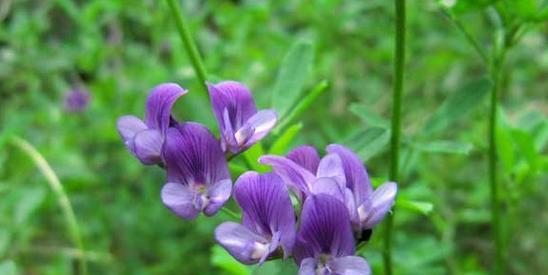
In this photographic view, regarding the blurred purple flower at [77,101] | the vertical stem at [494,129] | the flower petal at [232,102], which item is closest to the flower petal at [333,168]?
the flower petal at [232,102]

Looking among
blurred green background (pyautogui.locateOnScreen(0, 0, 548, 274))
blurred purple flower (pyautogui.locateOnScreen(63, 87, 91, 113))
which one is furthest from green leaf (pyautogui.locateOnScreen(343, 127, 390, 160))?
blurred purple flower (pyautogui.locateOnScreen(63, 87, 91, 113))

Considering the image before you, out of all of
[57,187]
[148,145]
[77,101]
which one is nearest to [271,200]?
[148,145]

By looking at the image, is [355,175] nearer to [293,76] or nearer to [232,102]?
[232,102]

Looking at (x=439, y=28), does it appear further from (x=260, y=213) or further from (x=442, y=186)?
(x=260, y=213)

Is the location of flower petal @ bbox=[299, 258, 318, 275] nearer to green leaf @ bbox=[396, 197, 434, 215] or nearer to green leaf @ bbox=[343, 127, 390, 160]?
green leaf @ bbox=[396, 197, 434, 215]

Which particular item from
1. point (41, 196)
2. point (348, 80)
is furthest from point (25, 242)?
point (348, 80)

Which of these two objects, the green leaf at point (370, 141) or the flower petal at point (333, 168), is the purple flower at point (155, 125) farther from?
the green leaf at point (370, 141)

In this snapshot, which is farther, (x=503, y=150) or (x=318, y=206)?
(x=503, y=150)
